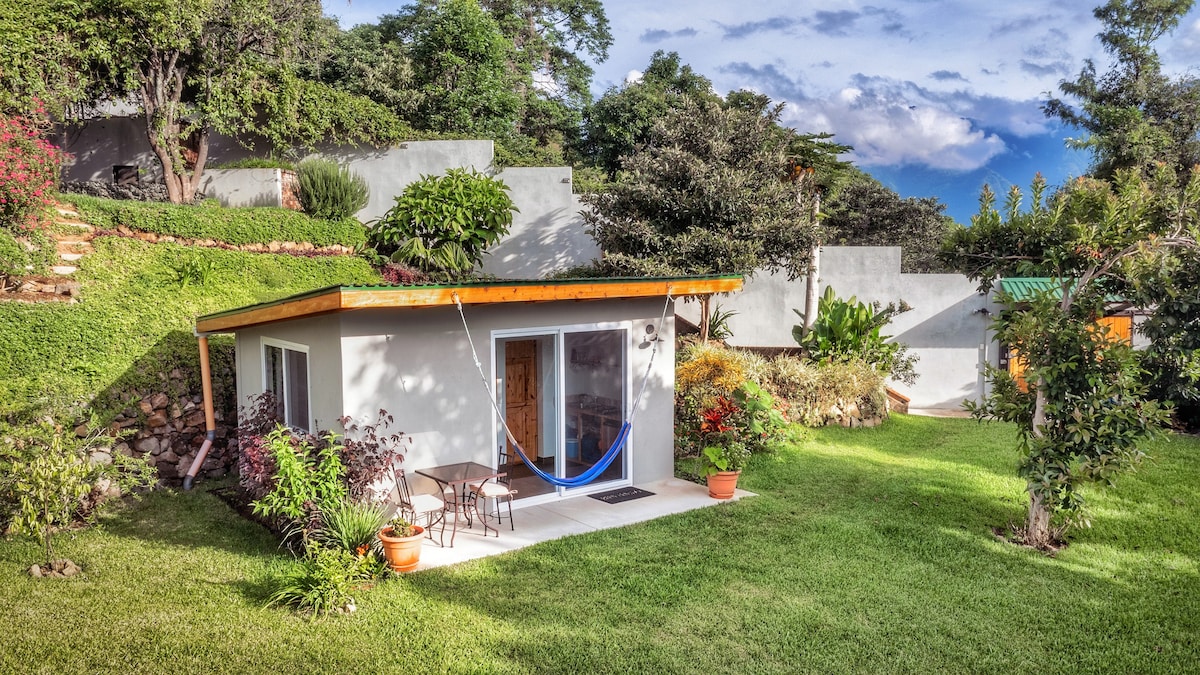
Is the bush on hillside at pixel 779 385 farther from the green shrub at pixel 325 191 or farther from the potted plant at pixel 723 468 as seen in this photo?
the green shrub at pixel 325 191

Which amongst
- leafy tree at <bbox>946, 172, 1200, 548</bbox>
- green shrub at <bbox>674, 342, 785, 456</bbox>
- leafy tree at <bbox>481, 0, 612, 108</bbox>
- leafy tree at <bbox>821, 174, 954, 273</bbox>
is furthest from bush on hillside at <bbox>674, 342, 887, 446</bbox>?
leafy tree at <bbox>481, 0, 612, 108</bbox>

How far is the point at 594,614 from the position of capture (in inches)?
242

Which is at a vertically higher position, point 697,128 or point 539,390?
point 697,128

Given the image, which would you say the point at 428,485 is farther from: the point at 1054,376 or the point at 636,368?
the point at 1054,376

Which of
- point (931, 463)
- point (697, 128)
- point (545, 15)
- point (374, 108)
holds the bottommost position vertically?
point (931, 463)

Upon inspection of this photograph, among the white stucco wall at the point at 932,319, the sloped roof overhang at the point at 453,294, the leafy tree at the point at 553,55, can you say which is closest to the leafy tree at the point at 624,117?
the leafy tree at the point at 553,55

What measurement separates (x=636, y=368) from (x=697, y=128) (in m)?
7.25

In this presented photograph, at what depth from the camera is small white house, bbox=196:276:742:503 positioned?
778 cm

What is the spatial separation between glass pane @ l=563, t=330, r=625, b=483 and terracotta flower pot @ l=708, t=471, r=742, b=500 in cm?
112

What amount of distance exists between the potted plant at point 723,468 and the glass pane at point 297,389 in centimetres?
452

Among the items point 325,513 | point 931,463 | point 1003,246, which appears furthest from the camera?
point 931,463

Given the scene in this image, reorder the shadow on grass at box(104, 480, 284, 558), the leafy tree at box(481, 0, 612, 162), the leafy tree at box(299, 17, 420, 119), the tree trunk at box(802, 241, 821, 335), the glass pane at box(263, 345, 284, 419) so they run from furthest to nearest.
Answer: the leafy tree at box(481, 0, 612, 162)
the leafy tree at box(299, 17, 420, 119)
the tree trunk at box(802, 241, 821, 335)
the glass pane at box(263, 345, 284, 419)
the shadow on grass at box(104, 480, 284, 558)

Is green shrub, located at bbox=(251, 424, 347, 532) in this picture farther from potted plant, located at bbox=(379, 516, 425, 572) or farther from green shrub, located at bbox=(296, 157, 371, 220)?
green shrub, located at bbox=(296, 157, 371, 220)

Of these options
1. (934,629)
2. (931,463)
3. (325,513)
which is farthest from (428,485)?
(931,463)
